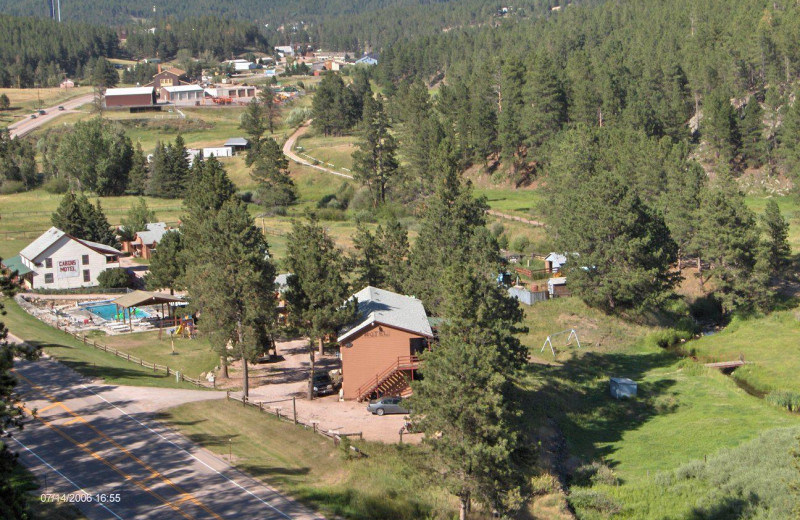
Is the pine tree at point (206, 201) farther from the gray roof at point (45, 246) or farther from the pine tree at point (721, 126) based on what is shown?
the pine tree at point (721, 126)

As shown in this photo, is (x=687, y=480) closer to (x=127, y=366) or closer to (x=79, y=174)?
(x=127, y=366)

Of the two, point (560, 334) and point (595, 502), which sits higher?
point (560, 334)

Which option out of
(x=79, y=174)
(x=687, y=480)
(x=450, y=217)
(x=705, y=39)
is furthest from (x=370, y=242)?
(x=705, y=39)

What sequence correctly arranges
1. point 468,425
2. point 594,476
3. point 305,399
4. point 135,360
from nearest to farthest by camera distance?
point 468,425, point 594,476, point 305,399, point 135,360

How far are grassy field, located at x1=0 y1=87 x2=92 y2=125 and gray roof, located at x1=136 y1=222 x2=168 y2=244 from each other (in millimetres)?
91320

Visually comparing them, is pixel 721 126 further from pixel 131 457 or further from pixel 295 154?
pixel 131 457

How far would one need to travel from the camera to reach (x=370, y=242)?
5334 cm

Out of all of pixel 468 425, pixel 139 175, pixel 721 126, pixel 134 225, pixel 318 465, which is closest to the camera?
pixel 468 425

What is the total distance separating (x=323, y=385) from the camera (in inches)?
Result: 1719

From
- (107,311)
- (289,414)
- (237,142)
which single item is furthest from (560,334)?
(237,142)

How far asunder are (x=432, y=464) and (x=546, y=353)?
28312mm

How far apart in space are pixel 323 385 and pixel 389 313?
5.06m

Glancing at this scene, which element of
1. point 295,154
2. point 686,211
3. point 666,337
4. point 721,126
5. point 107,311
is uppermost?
point 721,126

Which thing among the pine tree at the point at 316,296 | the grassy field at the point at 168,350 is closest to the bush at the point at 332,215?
the grassy field at the point at 168,350
